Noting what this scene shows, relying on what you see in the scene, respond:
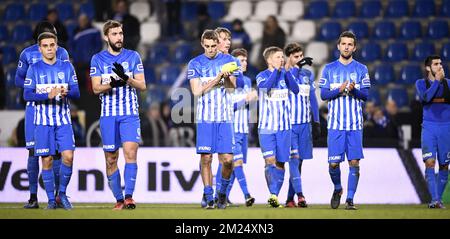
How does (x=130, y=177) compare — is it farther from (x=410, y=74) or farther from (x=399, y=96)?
(x=410, y=74)

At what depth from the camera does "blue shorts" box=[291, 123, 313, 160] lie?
1487 cm

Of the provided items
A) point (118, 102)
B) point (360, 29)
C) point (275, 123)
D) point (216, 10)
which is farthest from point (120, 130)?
point (216, 10)

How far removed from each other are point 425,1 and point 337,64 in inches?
346

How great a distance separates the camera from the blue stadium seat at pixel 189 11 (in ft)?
74.5

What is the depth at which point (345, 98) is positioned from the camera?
45.2 ft

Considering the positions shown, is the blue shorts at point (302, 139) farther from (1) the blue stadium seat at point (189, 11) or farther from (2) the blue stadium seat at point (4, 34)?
(2) the blue stadium seat at point (4, 34)

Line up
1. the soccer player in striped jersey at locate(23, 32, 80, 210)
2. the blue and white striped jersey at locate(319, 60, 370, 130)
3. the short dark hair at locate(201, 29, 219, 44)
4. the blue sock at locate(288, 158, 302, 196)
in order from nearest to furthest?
the short dark hair at locate(201, 29, 219, 44), the soccer player in striped jersey at locate(23, 32, 80, 210), the blue and white striped jersey at locate(319, 60, 370, 130), the blue sock at locate(288, 158, 302, 196)

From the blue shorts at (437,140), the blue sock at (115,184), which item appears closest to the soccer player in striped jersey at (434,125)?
the blue shorts at (437,140)

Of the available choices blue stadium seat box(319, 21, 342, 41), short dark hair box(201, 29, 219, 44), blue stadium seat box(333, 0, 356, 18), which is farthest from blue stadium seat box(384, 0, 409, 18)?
short dark hair box(201, 29, 219, 44)

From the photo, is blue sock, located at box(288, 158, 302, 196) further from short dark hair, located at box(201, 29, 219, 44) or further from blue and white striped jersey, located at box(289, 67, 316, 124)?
short dark hair, located at box(201, 29, 219, 44)

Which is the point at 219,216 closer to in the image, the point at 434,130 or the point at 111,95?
the point at 111,95

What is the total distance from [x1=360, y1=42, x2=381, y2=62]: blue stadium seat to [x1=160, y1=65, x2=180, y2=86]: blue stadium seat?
3732 millimetres

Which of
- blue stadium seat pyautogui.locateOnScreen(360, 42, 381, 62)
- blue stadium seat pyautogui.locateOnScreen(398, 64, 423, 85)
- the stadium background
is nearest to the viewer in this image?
the stadium background

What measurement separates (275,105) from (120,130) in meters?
2.55
